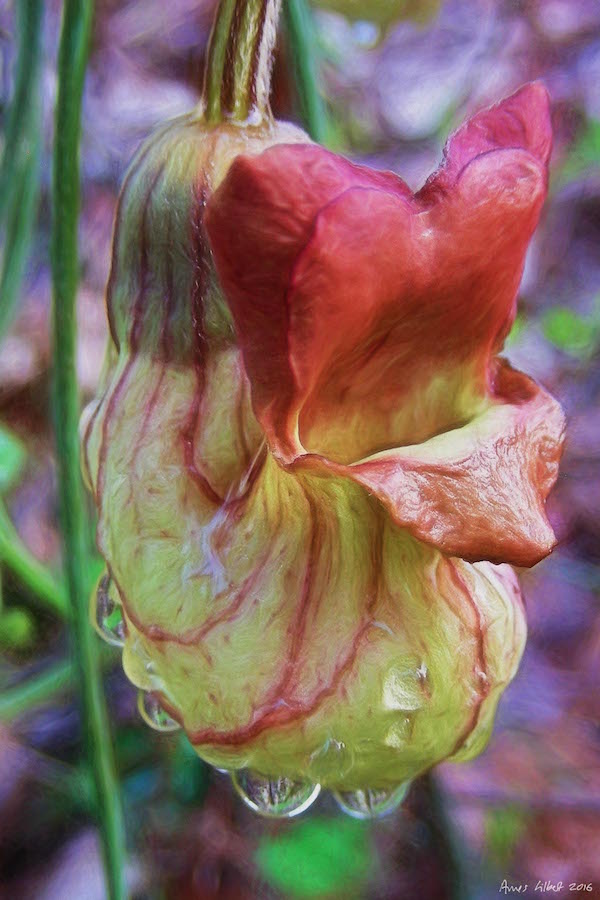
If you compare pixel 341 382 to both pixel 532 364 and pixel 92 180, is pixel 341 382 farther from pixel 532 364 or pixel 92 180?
pixel 532 364

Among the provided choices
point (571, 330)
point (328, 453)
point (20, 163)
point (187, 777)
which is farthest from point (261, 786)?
point (571, 330)

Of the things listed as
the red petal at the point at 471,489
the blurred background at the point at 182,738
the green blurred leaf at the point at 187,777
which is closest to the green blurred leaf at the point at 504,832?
the blurred background at the point at 182,738

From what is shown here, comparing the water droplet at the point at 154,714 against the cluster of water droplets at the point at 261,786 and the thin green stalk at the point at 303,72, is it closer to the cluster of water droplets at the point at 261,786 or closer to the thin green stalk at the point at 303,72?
the cluster of water droplets at the point at 261,786

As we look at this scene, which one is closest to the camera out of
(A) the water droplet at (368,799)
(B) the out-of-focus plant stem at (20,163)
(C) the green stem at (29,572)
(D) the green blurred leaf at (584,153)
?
(A) the water droplet at (368,799)

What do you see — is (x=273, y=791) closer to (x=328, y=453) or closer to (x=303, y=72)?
(x=328, y=453)

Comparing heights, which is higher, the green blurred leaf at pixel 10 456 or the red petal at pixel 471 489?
the red petal at pixel 471 489

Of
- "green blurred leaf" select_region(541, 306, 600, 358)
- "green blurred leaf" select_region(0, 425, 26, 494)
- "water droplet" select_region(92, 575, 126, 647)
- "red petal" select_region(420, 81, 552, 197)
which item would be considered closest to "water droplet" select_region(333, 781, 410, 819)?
"water droplet" select_region(92, 575, 126, 647)

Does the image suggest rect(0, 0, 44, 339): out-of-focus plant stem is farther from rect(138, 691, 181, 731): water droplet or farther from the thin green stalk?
rect(138, 691, 181, 731): water droplet
